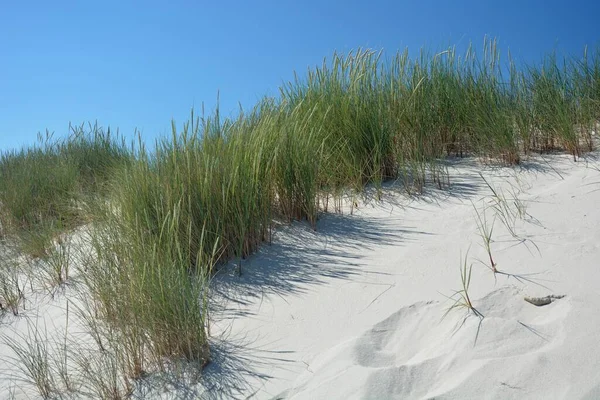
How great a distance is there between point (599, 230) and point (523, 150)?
1.81 metres

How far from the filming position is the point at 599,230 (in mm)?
3102

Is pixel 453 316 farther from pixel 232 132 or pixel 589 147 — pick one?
pixel 589 147

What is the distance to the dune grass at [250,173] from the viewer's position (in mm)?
2564

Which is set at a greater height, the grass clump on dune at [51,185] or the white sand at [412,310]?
the grass clump on dune at [51,185]

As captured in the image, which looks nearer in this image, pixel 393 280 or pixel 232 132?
pixel 393 280

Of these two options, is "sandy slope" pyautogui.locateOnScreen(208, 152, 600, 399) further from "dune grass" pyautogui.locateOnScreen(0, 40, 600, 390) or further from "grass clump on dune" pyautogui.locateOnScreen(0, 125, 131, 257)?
"grass clump on dune" pyautogui.locateOnScreen(0, 125, 131, 257)

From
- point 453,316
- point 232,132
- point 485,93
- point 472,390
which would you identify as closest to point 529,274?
point 453,316

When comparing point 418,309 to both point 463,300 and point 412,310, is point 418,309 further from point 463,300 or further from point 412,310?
point 463,300

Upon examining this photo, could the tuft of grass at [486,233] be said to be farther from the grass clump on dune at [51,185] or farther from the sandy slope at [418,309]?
the grass clump on dune at [51,185]

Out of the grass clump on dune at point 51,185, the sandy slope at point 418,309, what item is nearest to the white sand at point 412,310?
the sandy slope at point 418,309

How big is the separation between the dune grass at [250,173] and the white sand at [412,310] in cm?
16

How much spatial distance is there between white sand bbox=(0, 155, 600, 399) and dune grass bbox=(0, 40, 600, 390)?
0.16 meters

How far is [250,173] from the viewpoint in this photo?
3.54 m

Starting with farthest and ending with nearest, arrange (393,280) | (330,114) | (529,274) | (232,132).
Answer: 1. (330,114)
2. (232,132)
3. (393,280)
4. (529,274)
